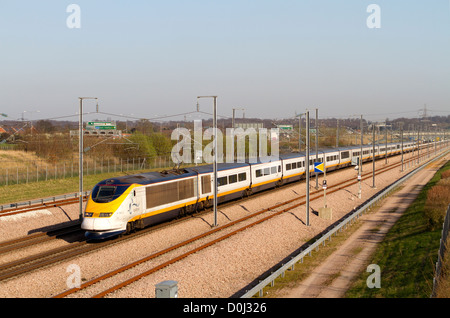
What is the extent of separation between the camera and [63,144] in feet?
230

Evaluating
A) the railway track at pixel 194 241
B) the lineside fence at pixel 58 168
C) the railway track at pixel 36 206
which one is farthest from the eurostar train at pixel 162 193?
the lineside fence at pixel 58 168

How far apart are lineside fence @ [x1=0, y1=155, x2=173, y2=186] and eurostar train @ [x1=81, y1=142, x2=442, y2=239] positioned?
24455 millimetres

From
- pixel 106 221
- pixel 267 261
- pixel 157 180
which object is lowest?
pixel 267 261

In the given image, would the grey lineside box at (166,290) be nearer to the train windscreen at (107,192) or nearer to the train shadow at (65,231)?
the train windscreen at (107,192)

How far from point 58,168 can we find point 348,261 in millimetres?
44990

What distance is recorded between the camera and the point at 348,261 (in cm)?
2098

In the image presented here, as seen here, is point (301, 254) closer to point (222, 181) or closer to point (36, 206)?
point (222, 181)

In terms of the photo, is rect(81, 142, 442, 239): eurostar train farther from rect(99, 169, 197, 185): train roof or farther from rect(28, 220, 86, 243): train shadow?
rect(28, 220, 86, 243): train shadow

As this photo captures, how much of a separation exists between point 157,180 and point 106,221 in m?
4.84

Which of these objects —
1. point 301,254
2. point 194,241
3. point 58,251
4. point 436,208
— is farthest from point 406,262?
point 58,251

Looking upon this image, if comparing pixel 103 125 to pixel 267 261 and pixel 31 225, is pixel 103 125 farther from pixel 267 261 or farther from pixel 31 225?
pixel 267 261

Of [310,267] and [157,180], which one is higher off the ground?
[157,180]
